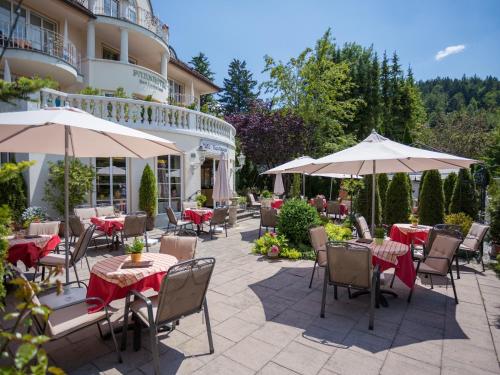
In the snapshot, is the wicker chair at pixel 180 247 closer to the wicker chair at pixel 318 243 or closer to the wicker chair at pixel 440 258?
the wicker chair at pixel 318 243

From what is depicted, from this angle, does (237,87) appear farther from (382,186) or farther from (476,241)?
(476,241)

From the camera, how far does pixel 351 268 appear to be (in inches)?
156

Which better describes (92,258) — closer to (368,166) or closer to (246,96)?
(368,166)

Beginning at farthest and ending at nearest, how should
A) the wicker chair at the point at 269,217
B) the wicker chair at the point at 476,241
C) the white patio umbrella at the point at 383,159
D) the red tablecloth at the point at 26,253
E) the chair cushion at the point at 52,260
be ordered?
the wicker chair at the point at 269,217, the wicker chair at the point at 476,241, the chair cushion at the point at 52,260, the red tablecloth at the point at 26,253, the white patio umbrella at the point at 383,159

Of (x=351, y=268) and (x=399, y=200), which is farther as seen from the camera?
(x=399, y=200)

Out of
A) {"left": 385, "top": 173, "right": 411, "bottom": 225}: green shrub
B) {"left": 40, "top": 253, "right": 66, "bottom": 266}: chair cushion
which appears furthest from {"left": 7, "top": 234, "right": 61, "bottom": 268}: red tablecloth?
{"left": 385, "top": 173, "right": 411, "bottom": 225}: green shrub

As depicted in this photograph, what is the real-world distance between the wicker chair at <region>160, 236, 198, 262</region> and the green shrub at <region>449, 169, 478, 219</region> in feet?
26.2

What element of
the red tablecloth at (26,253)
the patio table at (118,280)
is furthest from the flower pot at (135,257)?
the red tablecloth at (26,253)

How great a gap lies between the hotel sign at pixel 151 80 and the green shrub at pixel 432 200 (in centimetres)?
A: 1297

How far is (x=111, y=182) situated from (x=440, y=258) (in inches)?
406

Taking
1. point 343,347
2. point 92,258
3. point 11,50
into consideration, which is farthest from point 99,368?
point 11,50

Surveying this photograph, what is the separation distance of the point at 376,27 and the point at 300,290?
848cm

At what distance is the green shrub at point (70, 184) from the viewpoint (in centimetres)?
938

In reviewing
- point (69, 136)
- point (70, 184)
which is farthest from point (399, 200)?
point (70, 184)
